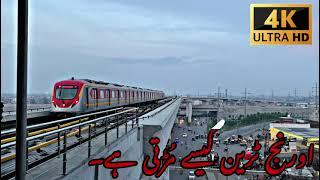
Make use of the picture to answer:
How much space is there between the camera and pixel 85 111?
532 inches

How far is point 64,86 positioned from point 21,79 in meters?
11.9

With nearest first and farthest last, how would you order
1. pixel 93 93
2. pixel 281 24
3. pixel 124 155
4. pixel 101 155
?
pixel 281 24 → pixel 101 155 → pixel 124 155 → pixel 93 93

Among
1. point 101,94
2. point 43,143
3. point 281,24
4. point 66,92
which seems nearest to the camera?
point 281,24

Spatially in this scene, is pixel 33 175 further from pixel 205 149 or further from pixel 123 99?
pixel 123 99

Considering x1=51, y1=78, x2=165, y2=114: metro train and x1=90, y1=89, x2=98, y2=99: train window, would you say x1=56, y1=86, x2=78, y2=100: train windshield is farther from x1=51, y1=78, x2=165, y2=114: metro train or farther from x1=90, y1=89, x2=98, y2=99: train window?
x1=90, y1=89, x2=98, y2=99: train window

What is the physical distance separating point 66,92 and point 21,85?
11.8 m

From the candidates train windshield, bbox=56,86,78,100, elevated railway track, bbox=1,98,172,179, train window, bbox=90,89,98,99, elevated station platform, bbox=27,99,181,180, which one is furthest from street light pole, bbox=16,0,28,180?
train window, bbox=90,89,98,99

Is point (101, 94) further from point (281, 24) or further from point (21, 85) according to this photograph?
point (21, 85)

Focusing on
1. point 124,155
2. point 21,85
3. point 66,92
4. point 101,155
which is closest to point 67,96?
point 66,92

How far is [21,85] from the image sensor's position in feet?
6.81

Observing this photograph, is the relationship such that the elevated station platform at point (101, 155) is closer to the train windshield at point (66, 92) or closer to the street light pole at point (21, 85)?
the street light pole at point (21, 85)

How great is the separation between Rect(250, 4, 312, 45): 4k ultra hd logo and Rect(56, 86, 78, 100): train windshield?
10633 millimetres

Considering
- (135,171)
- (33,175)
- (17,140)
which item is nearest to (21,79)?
(17,140)

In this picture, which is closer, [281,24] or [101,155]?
[281,24]
